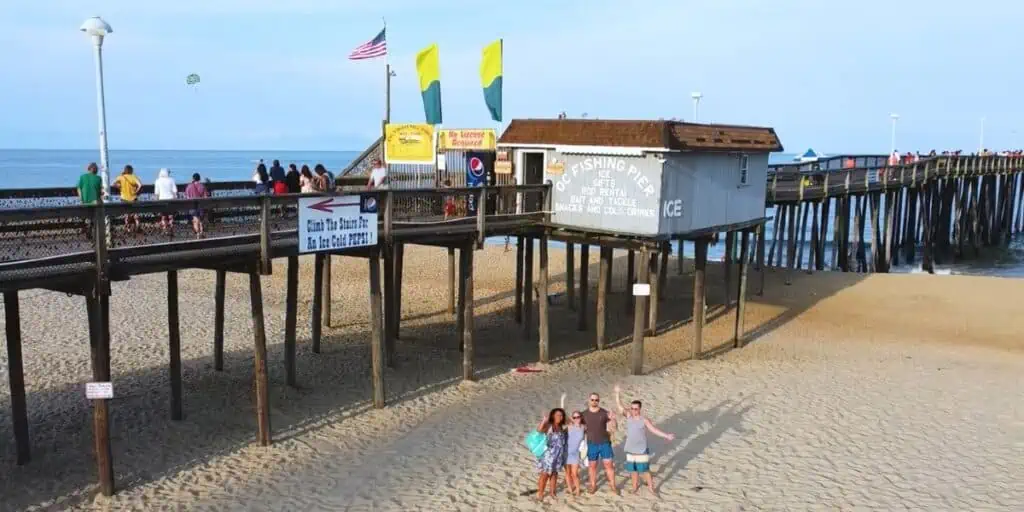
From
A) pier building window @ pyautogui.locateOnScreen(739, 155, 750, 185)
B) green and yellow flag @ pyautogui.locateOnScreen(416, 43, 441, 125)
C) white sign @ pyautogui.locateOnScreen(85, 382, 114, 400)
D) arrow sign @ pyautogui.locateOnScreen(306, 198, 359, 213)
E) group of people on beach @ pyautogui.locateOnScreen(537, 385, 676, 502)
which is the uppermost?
green and yellow flag @ pyautogui.locateOnScreen(416, 43, 441, 125)

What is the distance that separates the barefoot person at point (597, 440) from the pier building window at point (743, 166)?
33.2 ft

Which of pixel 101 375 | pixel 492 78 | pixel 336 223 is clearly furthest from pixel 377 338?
pixel 492 78

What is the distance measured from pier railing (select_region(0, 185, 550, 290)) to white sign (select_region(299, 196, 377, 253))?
147mm

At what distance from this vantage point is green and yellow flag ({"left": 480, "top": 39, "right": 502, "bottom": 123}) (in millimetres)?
18803

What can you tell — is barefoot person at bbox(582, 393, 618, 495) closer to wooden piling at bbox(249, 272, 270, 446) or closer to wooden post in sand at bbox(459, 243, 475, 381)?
wooden piling at bbox(249, 272, 270, 446)

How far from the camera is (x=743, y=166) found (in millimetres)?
19016

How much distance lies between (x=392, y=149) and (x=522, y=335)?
680 centimetres

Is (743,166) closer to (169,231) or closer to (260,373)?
(260,373)

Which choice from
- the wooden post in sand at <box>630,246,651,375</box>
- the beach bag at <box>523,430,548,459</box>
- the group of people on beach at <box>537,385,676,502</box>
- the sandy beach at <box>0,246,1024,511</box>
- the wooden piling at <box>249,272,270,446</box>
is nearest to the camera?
the beach bag at <box>523,430,548,459</box>

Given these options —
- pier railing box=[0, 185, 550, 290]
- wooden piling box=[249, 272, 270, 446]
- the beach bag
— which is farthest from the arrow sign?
the beach bag

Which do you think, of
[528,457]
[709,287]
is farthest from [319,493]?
[709,287]

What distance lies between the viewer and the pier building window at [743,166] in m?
18.9

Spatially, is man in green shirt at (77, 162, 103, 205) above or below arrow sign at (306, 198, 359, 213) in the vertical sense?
above

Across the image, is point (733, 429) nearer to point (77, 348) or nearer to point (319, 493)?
point (319, 493)
